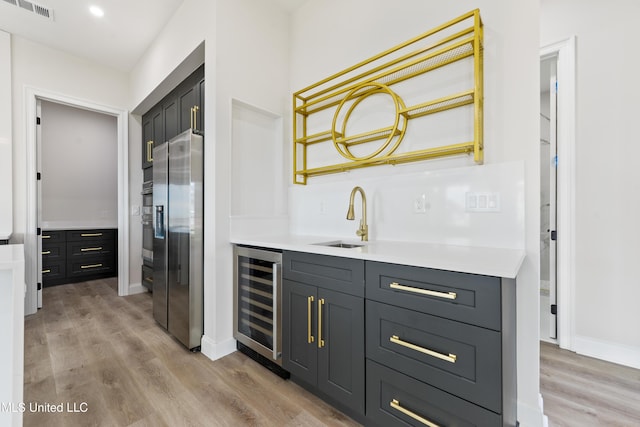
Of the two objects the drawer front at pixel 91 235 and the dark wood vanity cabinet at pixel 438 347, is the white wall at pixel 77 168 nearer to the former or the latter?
the drawer front at pixel 91 235

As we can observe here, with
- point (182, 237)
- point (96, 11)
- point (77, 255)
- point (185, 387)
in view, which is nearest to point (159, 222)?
point (182, 237)

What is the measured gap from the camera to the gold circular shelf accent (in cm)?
185

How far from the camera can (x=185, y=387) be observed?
5.72ft

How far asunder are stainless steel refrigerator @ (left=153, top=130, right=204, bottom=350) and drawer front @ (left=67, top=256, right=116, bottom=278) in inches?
111

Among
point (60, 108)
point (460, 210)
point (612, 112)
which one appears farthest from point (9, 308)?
point (60, 108)

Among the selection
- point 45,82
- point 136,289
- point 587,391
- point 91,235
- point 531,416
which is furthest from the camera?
point 91,235

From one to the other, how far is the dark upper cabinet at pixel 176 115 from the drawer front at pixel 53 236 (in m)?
1.65

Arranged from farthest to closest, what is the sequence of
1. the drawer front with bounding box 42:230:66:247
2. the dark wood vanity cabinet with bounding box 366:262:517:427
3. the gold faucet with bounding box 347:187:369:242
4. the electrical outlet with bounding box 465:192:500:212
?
the drawer front with bounding box 42:230:66:247 < the gold faucet with bounding box 347:187:369:242 < the electrical outlet with bounding box 465:192:500:212 < the dark wood vanity cabinet with bounding box 366:262:517:427

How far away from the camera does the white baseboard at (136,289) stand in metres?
3.75

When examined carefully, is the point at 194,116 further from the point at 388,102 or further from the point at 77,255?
the point at 77,255

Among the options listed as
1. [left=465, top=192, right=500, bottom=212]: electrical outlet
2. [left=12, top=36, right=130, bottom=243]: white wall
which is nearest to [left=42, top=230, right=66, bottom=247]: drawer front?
[left=12, top=36, right=130, bottom=243]: white wall

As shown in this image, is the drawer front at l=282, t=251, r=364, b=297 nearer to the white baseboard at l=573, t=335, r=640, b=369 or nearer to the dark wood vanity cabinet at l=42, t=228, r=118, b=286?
the white baseboard at l=573, t=335, r=640, b=369

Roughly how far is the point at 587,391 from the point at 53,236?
234 inches

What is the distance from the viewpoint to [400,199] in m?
1.88
